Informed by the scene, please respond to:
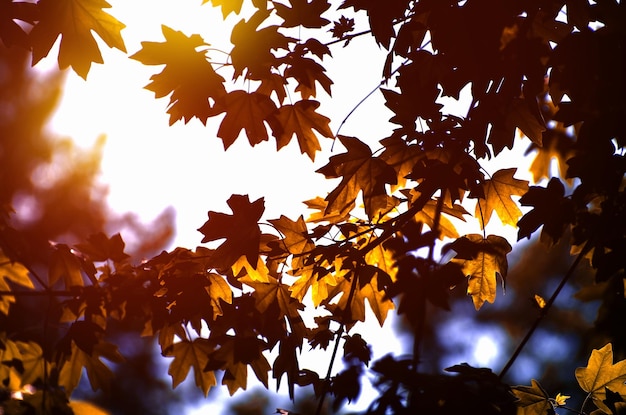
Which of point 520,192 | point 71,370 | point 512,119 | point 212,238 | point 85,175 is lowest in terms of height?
point 71,370

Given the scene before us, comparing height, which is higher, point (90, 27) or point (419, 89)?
point (90, 27)

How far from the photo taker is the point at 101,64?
7.80ft

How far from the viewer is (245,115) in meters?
2.36

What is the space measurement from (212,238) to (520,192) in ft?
4.43

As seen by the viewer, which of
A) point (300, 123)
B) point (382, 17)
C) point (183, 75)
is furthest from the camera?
point (300, 123)

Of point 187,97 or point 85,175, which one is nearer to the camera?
point 187,97

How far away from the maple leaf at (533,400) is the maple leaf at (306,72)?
149 centimetres

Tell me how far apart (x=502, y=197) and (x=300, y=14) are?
3.92 ft

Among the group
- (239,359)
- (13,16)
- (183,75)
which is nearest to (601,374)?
(239,359)

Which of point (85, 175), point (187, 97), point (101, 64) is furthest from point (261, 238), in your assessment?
point (85, 175)

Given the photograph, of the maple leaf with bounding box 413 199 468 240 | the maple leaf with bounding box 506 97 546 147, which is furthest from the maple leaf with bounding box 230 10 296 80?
the maple leaf with bounding box 506 97 546 147

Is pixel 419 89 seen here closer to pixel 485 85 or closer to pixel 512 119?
pixel 485 85

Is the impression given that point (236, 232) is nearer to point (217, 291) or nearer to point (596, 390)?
point (217, 291)

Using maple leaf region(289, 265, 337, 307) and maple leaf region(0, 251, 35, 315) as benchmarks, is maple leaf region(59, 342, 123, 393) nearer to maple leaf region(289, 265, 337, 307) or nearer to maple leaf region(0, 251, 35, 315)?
maple leaf region(0, 251, 35, 315)
